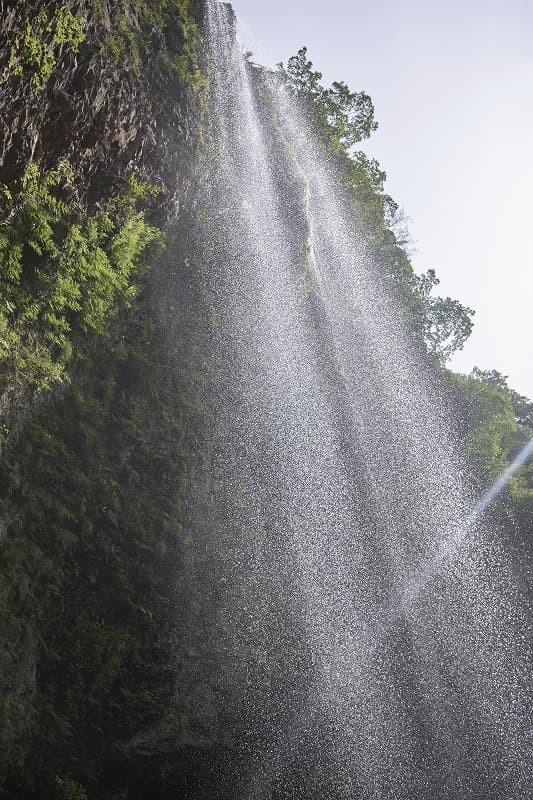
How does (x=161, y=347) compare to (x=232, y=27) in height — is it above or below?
below

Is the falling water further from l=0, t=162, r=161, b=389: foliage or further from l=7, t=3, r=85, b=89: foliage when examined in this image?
l=7, t=3, r=85, b=89: foliage

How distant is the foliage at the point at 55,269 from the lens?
684 cm

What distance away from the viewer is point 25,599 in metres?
7.39

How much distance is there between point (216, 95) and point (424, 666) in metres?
14.8

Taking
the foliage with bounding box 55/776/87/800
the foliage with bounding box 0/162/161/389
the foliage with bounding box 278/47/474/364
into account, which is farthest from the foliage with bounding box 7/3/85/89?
the foliage with bounding box 278/47/474/364

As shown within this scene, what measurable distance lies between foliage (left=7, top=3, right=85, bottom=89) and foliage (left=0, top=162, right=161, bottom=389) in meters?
1.04

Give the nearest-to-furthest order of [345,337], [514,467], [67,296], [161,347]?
[67,296], [161,347], [345,337], [514,467]

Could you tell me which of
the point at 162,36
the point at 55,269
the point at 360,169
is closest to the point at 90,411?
the point at 55,269

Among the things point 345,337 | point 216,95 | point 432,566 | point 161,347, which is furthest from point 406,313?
point 161,347

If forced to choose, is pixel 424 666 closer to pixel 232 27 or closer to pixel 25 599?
pixel 25 599

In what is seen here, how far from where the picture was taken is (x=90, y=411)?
8.80 meters

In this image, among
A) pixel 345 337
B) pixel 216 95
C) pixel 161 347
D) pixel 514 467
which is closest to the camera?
pixel 161 347

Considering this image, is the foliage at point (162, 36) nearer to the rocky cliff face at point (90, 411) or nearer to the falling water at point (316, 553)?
the rocky cliff face at point (90, 411)

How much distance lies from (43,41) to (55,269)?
2.68 m
